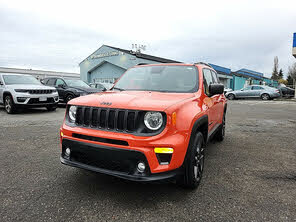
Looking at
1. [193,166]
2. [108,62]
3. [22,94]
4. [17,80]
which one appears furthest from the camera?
[108,62]

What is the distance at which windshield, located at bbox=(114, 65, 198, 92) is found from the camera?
10.9 feet

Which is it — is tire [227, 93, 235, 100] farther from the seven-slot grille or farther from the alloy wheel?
the seven-slot grille

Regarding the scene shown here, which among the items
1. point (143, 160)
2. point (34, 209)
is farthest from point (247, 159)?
point (34, 209)

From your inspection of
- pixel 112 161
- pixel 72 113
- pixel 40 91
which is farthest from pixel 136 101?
pixel 40 91

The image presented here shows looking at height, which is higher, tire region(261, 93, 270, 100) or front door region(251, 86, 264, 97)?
front door region(251, 86, 264, 97)

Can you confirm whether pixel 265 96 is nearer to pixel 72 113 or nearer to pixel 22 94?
pixel 22 94

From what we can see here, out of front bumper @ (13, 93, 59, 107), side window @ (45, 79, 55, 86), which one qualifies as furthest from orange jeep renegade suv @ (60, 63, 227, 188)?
side window @ (45, 79, 55, 86)

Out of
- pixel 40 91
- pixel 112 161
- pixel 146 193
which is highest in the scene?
pixel 40 91

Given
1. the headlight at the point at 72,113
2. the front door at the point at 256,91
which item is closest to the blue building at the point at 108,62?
the front door at the point at 256,91

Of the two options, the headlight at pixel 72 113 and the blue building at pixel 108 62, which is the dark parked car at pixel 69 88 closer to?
the headlight at pixel 72 113

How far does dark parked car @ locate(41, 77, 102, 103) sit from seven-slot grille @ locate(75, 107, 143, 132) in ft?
28.0

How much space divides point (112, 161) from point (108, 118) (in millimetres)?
476

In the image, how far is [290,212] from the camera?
2.33 m

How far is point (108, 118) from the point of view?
8.11 feet
